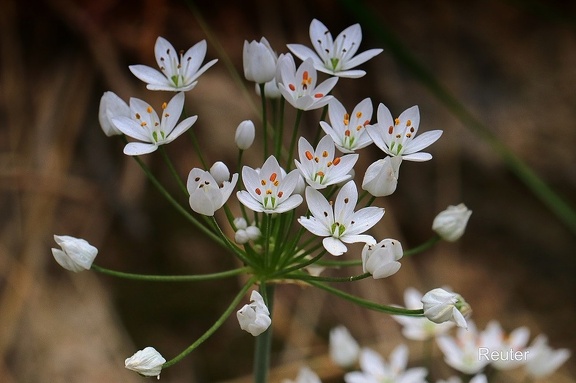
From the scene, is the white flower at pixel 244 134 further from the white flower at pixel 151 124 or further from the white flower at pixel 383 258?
the white flower at pixel 383 258

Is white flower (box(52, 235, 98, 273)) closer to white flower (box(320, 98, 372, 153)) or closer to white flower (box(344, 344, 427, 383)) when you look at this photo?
white flower (box(320, 98, 372, 153))

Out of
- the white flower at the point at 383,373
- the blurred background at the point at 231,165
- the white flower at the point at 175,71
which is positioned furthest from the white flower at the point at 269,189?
the blurred background at the point at 231,165

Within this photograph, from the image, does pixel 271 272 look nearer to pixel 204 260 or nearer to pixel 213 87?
pixel 204 260

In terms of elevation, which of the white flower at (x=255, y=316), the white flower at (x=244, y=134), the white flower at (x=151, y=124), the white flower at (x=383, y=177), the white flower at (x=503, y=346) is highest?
the white flower at (x=151, y=124)

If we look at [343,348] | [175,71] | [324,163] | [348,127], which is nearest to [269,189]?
[324,163]


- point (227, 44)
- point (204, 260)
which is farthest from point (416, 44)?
point (204, 260)

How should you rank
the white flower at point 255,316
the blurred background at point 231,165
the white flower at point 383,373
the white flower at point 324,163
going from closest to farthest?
the white flower at point 255,316
the white flower at point 324,163
the white flower at point 383,373
the blurred background at point 231,165

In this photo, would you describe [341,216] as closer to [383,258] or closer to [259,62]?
[383,258]
